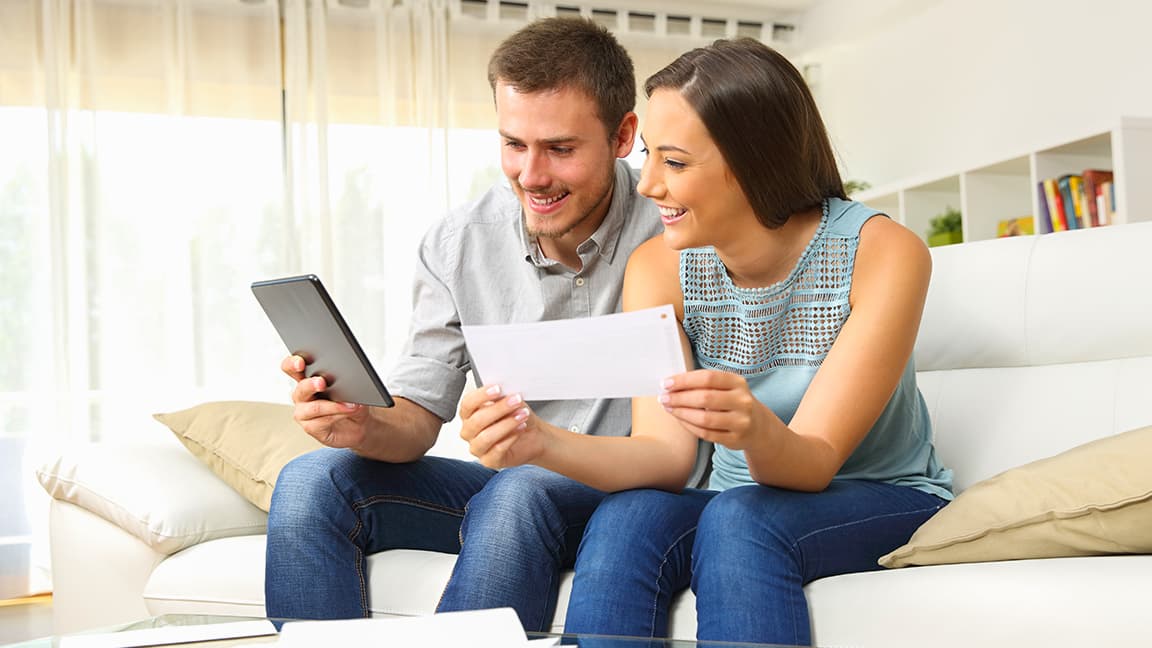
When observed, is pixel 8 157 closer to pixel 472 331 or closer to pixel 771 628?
pixel 472 331

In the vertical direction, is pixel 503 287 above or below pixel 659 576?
above

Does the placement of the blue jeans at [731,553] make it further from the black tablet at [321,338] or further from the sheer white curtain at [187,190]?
the sheer white curtain at [187,190]

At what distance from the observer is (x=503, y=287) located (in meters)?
1.68

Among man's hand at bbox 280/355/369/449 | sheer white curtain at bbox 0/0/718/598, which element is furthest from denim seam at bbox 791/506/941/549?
sheer white curtain at bbox 0/0/718/598

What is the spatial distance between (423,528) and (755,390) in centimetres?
54

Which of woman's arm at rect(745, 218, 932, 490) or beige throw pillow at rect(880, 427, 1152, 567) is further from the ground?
woman's arm at rect(745, 218, 932, 490)

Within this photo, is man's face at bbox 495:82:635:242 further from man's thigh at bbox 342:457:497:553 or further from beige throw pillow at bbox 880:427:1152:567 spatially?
beige throw pillow at bbox 880:427:1152:567

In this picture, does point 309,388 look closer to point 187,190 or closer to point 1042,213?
point 1042,213

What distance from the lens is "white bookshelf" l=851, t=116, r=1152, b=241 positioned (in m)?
2.88

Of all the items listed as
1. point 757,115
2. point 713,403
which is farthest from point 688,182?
point 713,403

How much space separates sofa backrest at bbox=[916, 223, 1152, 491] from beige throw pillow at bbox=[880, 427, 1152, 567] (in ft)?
1.24

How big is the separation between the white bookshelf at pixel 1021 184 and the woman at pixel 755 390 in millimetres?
1833

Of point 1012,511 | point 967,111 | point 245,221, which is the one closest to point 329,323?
point 1012,511

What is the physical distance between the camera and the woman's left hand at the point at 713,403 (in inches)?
41.0
